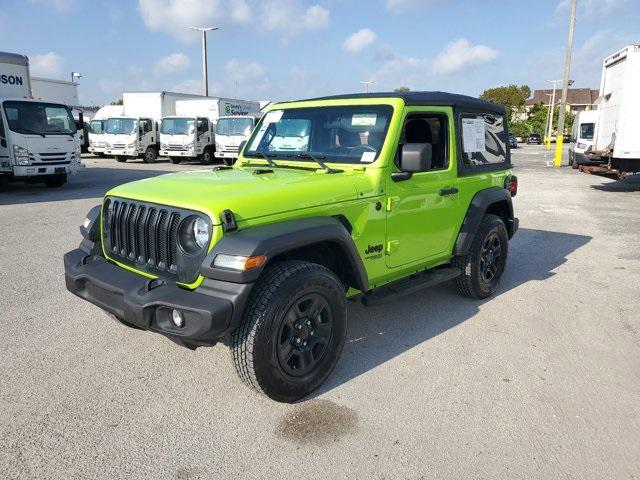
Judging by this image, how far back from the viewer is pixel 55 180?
1347 centimetres

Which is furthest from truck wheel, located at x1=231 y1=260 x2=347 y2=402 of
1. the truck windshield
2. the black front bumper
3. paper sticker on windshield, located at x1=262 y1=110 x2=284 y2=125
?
the truck windshield

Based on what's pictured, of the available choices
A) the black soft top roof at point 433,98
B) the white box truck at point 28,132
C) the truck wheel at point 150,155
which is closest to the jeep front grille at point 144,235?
the black soft top roof at point 433,98

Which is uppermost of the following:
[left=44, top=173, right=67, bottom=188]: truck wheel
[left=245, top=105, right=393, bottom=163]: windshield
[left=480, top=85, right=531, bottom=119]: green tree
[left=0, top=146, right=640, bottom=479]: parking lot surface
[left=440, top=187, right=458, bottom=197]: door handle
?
[left=480, top=85, right=531, bottom=119]: green tree

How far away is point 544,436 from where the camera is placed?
2.84m

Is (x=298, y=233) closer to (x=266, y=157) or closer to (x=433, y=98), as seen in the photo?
(x=266, y=157)

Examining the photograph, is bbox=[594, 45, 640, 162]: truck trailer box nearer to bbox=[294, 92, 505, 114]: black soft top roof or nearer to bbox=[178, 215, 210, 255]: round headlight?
bbox=[294, 92, 505, 114]: black soft top roof

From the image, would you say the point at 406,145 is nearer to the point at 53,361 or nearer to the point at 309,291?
the point at 309,291

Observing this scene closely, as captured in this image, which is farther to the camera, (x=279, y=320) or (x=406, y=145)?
(x=406, y=145)

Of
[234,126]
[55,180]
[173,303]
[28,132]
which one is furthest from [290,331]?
[234,126]

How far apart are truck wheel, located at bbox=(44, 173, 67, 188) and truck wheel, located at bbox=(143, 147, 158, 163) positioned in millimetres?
9595

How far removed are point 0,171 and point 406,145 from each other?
11.7 m

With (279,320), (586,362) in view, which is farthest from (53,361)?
(586,362)

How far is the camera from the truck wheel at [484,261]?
4715 mm

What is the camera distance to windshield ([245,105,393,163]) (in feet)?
12.4
